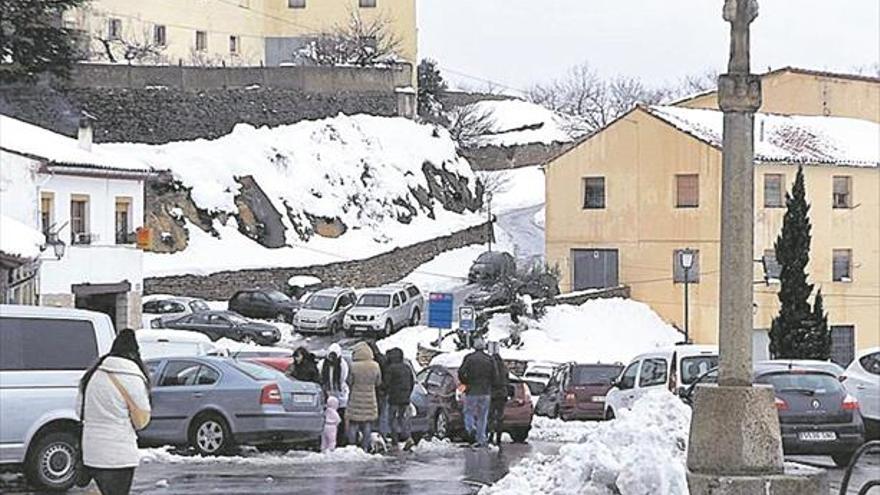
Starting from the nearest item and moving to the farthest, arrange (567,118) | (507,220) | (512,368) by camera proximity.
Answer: (512,368)
(507,220)
(567,118)

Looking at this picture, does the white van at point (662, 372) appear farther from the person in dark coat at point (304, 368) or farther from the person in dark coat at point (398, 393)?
the person in dark coat at point (304, 368)

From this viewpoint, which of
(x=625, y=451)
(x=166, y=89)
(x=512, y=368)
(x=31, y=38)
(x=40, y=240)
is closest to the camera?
(x=31, y=38)

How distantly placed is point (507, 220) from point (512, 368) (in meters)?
35.9

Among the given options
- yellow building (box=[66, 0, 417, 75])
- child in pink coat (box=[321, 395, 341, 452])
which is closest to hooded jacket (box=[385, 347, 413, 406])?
child in pink coat (box=[321, 395, 341, 452])

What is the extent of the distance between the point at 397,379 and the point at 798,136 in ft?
131

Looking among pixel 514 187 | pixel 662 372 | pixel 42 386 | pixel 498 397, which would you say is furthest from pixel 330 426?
pixel 514 187

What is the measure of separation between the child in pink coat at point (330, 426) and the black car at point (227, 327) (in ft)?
91.0

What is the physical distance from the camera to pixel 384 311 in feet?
187

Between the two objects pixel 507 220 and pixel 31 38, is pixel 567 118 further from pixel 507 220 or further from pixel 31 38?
pixel 31 38

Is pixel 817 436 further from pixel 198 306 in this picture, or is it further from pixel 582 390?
pixel 198 306

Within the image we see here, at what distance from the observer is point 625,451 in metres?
15.7

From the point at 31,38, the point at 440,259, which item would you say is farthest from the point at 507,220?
the point at 31,38

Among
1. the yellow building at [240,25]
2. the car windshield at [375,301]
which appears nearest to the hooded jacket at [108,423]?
the car windshield at [375,301]

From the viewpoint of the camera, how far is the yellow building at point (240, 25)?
81750mm
